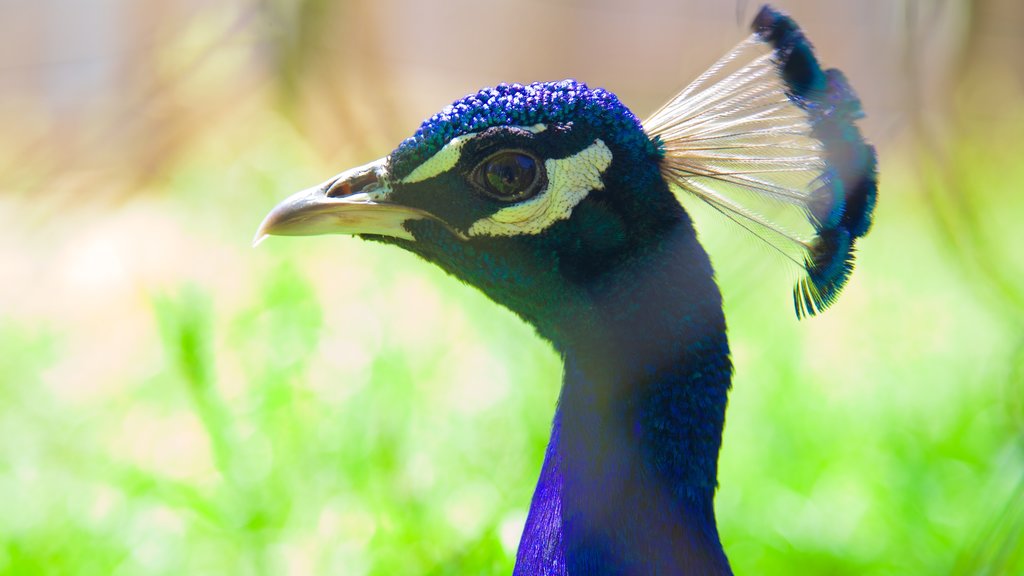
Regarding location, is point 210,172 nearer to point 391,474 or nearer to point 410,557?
point 391,474

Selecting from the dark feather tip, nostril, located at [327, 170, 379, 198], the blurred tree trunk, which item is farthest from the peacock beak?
the blurred tree trunk

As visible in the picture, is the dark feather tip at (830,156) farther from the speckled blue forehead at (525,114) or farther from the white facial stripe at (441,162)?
the white facial stripe at (441,162)

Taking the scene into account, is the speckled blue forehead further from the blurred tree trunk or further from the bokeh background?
the blurred tree trunk

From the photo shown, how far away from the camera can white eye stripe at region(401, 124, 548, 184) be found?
109 cm

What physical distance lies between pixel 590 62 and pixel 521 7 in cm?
39

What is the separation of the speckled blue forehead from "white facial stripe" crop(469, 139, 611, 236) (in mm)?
29

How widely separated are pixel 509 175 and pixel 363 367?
128 cm

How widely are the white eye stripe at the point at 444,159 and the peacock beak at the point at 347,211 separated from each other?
0.04 metres

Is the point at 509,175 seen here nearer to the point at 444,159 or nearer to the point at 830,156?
the point at 444,159

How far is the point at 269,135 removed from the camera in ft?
10.7

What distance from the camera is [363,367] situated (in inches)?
91.0

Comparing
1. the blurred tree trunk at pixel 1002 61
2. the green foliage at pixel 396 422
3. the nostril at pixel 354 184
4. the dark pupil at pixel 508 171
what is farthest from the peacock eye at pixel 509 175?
the blurred tree trunk at pixel 1002 61

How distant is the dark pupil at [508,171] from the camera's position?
3.60ft

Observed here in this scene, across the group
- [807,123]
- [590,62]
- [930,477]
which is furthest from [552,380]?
[590,62]
